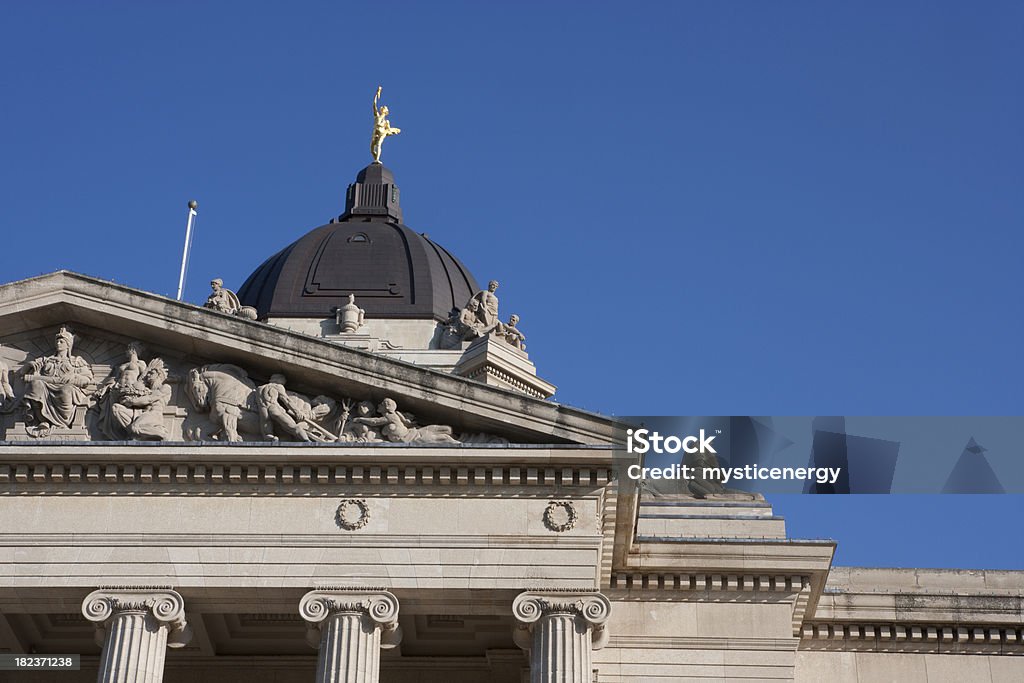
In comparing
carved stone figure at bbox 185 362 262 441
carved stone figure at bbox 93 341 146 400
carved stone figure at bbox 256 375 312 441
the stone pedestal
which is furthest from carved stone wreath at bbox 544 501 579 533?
the stone pedestal

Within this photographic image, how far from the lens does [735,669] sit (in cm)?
2945

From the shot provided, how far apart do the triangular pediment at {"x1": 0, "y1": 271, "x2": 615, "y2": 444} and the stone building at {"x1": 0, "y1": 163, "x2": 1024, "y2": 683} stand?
0.12 feet

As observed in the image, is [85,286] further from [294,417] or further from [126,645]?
[126,645]

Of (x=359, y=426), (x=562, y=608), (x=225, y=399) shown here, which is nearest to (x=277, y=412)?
(x=225, y=399)

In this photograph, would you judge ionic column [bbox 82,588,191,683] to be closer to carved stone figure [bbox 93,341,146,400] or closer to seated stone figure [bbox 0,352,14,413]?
carved stone figure [bbox 93,341,146,400]

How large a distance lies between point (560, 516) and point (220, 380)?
19.4 feet

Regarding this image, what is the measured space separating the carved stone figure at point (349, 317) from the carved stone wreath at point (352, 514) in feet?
74.8

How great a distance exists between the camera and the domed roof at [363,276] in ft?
171

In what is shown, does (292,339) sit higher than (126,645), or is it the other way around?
(292,339)

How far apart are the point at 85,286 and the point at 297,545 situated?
574cm

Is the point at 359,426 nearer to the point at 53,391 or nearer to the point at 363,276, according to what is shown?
the point at 53,391

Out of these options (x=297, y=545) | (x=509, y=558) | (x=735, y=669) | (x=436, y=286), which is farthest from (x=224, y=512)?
(x=436, y=286)

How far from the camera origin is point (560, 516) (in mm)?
A: 27250

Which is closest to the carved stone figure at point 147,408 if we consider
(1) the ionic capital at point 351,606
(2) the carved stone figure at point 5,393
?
(2) the carved stone figure at point 5,393
